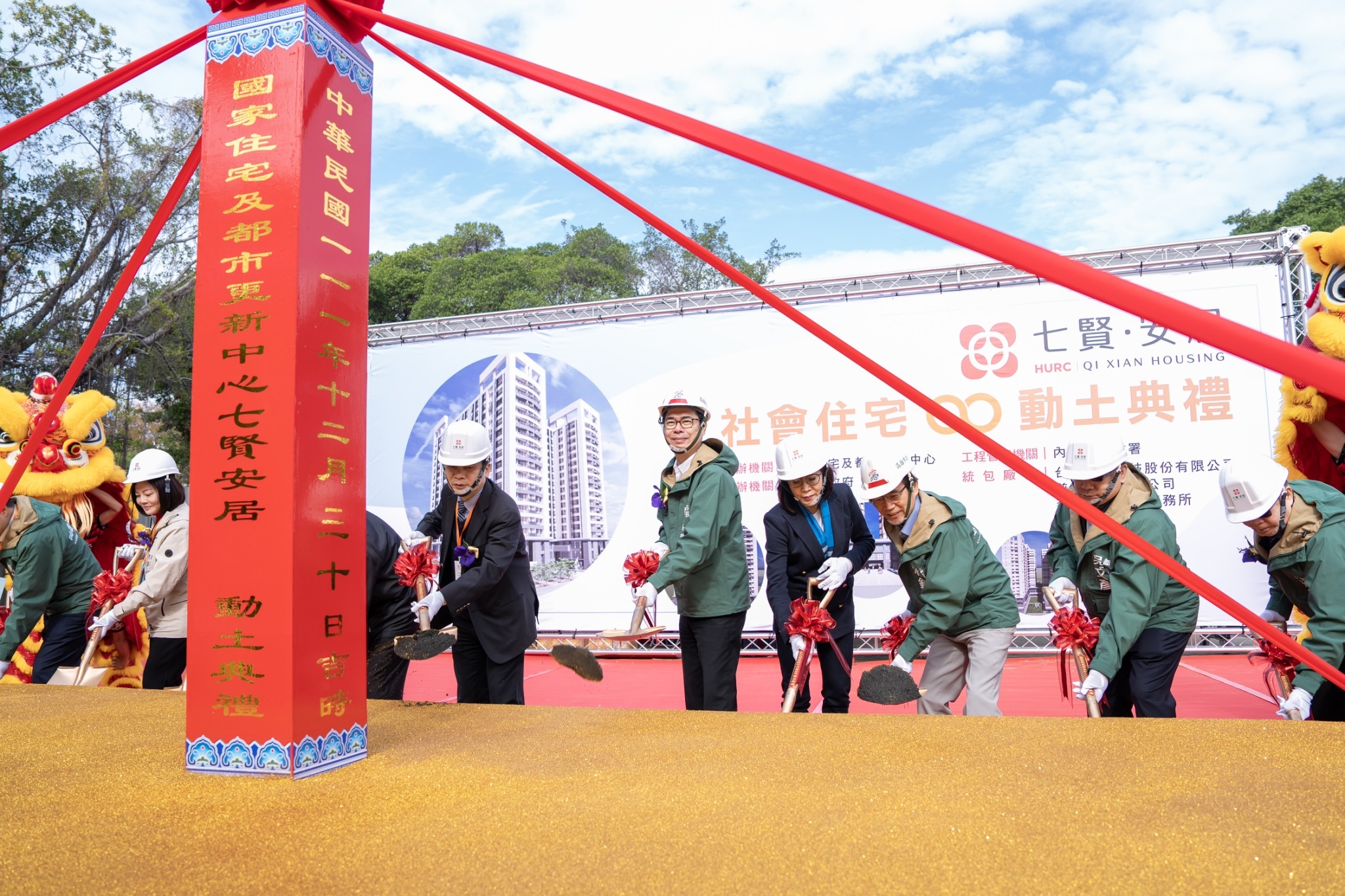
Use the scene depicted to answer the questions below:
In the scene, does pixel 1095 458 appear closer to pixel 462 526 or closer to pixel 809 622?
pixel 809 622

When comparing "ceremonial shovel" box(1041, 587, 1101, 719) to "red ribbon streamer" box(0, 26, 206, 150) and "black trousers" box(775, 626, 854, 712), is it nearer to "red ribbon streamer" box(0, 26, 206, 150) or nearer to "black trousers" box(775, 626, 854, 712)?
"black trousers" box(775, 626, 854, 712)

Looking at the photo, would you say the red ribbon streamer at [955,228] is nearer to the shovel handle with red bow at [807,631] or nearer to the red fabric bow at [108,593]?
the shovel handle with red bow at [807,631]

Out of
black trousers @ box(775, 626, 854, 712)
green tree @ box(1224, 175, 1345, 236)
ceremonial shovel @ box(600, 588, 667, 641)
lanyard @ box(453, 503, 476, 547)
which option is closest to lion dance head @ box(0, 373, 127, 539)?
lanyard @ box(453, 503, 476, 547)

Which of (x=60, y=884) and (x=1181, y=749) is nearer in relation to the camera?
(x=60, y=884)

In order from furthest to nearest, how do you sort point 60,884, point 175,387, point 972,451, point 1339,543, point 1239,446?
1. point 175,387
2. point 972,451
3. point 1239,446
4. point 1339,543
5. point 60,884

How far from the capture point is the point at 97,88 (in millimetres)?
1987

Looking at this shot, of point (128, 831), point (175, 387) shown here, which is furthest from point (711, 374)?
point (175, 387)

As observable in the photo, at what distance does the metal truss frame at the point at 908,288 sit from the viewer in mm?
6195

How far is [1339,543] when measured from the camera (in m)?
2.95

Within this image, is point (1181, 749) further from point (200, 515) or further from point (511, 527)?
point (511, 527)

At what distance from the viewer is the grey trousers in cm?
340

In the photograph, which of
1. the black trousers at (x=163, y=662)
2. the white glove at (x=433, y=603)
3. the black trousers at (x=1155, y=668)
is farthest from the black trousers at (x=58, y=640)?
the black trousers at (x=1155, y=668)

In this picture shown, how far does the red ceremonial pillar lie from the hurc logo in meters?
5.60

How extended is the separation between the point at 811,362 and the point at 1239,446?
3.08m
